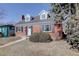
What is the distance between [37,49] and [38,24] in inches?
→ 13.2

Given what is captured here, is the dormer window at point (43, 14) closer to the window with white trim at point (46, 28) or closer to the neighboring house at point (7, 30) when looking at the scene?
the window with white trim at point (46, 28)

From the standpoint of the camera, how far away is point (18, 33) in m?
5.03

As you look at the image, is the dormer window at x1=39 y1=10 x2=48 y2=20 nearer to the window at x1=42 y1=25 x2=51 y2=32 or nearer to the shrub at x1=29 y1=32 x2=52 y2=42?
the window at x1=42 y1=25 x2=51 y2=32

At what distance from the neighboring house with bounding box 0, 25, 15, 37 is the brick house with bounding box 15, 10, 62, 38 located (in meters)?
0.07

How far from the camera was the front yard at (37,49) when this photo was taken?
4969mm

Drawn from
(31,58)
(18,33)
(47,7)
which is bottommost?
(31,58)

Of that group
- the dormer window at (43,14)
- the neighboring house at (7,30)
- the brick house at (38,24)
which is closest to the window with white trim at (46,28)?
the brick house at (38,24)

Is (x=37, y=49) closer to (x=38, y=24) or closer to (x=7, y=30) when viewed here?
(x=38, y=24)

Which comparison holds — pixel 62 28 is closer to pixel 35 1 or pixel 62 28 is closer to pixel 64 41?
pixel 64 41

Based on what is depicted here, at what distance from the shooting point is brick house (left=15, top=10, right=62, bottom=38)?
5000mm

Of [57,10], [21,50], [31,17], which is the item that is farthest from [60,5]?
[21,50]

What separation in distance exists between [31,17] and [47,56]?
0.56 metres

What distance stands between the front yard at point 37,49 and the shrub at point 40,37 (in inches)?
2.2

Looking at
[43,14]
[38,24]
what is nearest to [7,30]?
[38,24]
